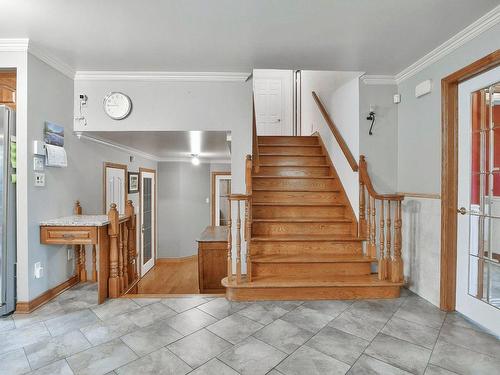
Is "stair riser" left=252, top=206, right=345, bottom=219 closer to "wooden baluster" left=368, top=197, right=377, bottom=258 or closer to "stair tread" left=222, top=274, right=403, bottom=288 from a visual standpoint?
"wooden baluster" left=368, top=197, right=377, bottom=258

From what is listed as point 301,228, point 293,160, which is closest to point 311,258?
point 301,228

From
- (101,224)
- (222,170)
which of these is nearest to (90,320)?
(101,224)

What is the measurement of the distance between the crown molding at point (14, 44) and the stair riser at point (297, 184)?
8.72 feet

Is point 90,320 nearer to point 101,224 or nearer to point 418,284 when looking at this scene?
point 101,224

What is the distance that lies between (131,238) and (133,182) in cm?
219

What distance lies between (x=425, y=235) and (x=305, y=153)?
7.28 feet

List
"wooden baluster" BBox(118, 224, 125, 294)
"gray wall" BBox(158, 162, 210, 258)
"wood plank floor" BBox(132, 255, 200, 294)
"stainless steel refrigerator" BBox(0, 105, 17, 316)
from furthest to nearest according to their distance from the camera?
1. "gray wall" BBox(158, 162, 210, 258)
2. "wood plank floor" BBox(132, 255, 200, 294)
3. "wooden baluster" BBox(118, 224, 125, 294)
4. "stainless steel refrigerator" BBox(0, 105, 17, 316)

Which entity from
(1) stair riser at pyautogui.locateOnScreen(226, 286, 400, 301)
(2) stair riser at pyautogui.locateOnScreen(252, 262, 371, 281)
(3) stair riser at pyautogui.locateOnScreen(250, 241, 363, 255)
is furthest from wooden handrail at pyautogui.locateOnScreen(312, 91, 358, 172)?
(1) stair riser at pyautogui.locateOnScreen(226, 286, 400, 301)

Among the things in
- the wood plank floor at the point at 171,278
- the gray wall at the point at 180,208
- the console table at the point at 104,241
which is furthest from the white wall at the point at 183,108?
the gray wall at the point at 180,208

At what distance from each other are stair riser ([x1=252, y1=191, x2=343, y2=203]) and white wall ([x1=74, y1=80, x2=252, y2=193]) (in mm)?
733

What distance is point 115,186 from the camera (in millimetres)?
4160

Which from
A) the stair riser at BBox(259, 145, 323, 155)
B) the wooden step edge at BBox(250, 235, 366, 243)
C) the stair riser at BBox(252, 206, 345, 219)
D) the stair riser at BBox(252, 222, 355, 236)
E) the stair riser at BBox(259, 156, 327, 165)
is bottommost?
the wooden step edge at BBox(250, 235, 366, 243)

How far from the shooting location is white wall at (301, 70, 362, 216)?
3207 mm

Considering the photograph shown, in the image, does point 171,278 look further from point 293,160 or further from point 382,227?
point 382,227
